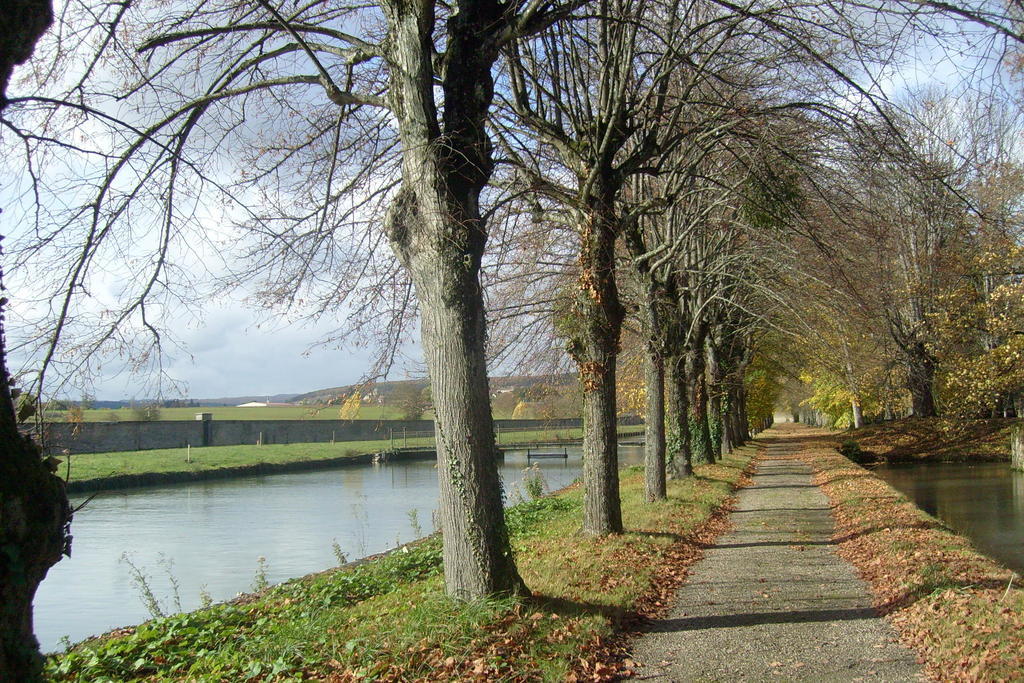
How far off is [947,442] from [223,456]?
37.8 metres

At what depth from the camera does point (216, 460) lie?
145ft

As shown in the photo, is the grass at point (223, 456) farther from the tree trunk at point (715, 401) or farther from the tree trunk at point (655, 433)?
the tree trunk at point (655, 433)

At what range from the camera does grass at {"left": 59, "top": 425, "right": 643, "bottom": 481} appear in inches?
1468

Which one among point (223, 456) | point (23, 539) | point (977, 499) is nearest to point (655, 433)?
point (977, 499)

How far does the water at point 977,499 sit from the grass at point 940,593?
79.8 inches

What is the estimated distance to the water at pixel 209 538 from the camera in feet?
45.6

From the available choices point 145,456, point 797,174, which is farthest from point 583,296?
point 145,456

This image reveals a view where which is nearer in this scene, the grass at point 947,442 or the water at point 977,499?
the water at point 977,499

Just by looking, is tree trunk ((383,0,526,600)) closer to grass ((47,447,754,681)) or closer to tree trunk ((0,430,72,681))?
grass ((47,447,754,681))

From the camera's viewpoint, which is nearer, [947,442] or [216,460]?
[947,442]

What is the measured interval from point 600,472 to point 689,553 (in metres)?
1.58

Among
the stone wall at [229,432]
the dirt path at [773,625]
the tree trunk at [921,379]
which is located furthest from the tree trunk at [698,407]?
the stone wall at [229,432]

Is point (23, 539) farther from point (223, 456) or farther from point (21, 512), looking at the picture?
point (223, 456)

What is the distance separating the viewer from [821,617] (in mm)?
7207
